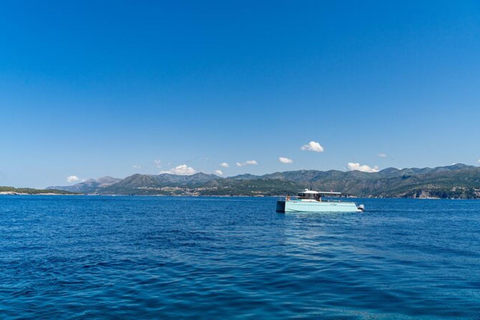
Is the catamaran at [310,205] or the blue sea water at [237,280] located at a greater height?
the catamaran at [310,205]

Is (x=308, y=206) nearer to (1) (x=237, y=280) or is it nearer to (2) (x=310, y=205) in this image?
(2) (x=310, y=205)

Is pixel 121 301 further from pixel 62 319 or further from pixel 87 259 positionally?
pixel 87 259

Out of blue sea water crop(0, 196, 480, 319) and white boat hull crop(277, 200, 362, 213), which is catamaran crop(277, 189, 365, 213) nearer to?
white boat hull crop(277, 200, 362, 213)

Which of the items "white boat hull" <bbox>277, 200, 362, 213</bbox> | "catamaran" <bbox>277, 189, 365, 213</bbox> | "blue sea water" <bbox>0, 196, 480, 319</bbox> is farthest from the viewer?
"catamaran" <bbox>277, 189, 365, 213</bbox>

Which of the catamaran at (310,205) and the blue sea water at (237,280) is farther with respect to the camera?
the catamaran at (310,205)

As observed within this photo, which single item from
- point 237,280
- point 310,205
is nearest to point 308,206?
point 310,205

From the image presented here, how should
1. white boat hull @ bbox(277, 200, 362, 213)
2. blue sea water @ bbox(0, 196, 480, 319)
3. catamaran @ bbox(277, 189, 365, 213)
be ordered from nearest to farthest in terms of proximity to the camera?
1. blue sea water @ bbox(0, 196, 480, 319)
2. white boat hull @ bbox(277, 200, 362, 213)
3. catamaran @ bbox(277, 189, 365, 213)

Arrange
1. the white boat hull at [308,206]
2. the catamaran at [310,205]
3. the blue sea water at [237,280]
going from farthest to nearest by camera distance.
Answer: the catamaran at [310,205]
the white boat hull at [308,206]
the blue sea water at [237,280]

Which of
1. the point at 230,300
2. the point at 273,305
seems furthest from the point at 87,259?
the point at 273,305

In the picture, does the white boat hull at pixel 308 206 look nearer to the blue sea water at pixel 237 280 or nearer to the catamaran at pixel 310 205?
the catamaran at pixel 310 205

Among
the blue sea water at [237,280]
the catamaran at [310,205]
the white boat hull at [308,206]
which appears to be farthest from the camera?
the catamaran at [310,205]

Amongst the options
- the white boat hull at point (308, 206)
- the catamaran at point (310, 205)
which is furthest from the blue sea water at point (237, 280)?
the catamaran at point (310, 205)

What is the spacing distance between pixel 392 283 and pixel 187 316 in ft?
43.6

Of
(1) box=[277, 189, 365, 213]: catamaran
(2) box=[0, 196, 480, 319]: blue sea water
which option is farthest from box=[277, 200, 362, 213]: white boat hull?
(2) box=[0, 196, 480, 319]: blue sea water
